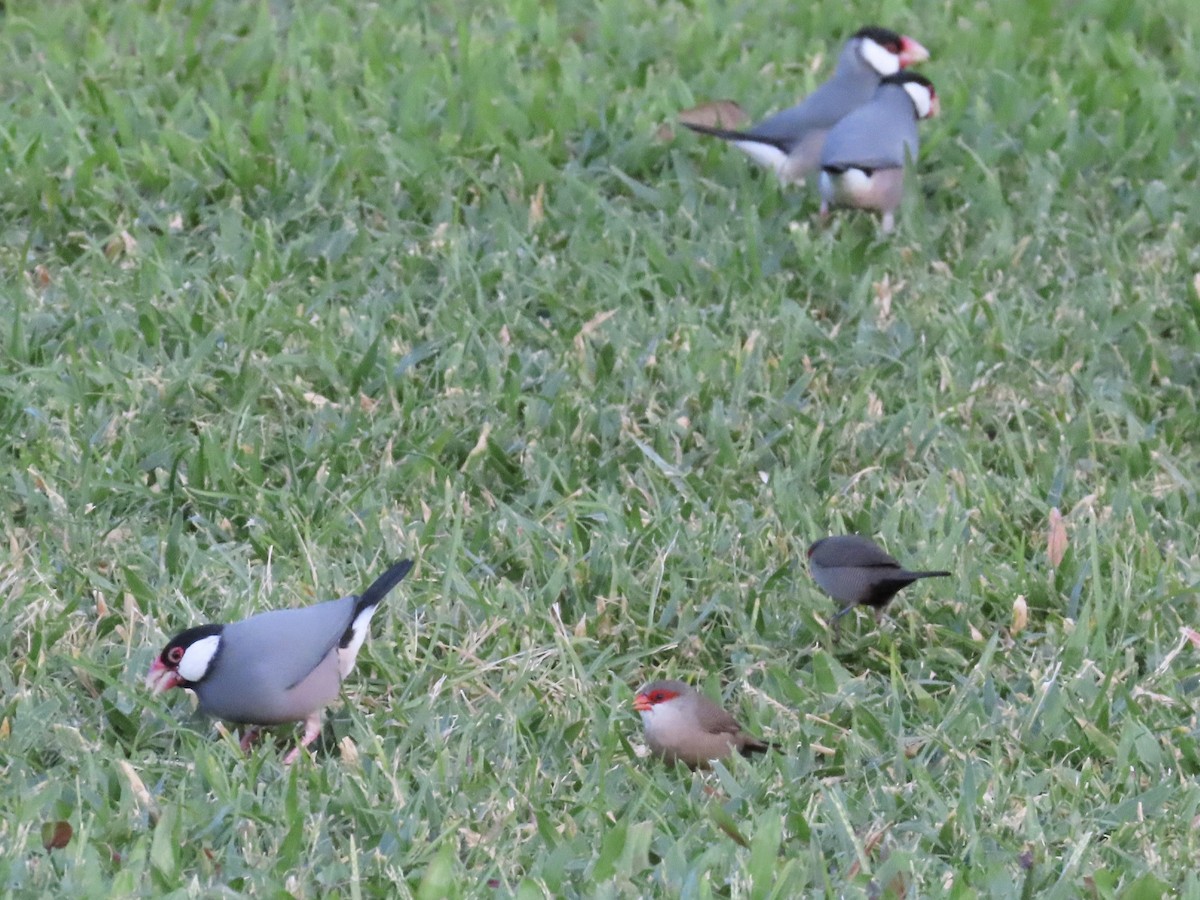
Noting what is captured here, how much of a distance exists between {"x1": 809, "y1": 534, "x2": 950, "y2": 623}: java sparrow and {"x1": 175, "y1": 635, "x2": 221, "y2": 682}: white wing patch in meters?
1.40

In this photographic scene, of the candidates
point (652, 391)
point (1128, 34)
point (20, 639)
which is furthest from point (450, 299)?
point (1128, 34)

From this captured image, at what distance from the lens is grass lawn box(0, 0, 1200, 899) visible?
11.9 ft

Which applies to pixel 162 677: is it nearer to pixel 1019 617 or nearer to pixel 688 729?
pixel 688 729

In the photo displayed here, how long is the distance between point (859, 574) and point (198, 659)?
148 centimetres

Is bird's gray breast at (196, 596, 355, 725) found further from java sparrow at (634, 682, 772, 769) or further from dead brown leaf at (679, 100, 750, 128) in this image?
dead brown leaf at (679, 100, 750, 128)

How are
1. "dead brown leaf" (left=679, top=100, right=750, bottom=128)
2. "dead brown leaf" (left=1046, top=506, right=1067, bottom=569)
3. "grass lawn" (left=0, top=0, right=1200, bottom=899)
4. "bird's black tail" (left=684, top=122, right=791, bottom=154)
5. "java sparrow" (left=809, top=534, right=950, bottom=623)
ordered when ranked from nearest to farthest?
"grass lawn" (left=0, top=0, right=1200, bottom=899) → "java sparrow" (left=809, top=534, right=950, bottom=623) → "dead brown leaf" (left=1046, top=506, right=1067, bottom=569) → "bird's black tail" (left=684, top=122, right=791, bottom=154) → "dead brown leaf" (left=679, top=100, right=750, bottom=128)

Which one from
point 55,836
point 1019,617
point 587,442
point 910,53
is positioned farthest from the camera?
point 910,53

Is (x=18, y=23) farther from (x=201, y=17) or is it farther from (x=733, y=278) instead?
(x=733, y=278)

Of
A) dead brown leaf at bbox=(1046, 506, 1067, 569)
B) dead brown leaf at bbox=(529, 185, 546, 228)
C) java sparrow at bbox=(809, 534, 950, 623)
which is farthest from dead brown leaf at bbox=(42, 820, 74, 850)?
dead brown leaf at bbox=(529, 185, 546, 228)

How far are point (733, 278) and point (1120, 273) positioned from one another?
1252mm

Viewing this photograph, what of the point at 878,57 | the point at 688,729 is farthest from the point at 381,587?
the point at 878,57

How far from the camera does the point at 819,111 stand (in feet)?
21.0

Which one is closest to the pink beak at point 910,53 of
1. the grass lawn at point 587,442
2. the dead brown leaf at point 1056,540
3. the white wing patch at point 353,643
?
the grass lawn at point 587,442

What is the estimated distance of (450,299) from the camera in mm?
5652
